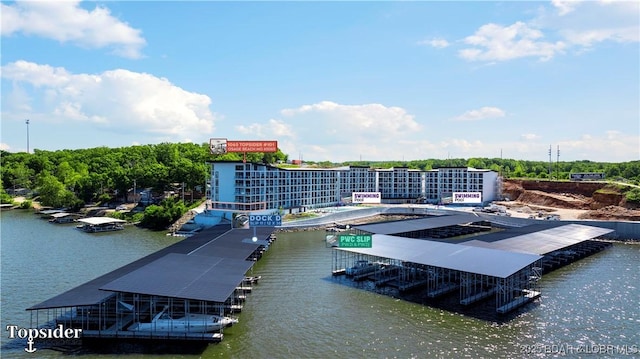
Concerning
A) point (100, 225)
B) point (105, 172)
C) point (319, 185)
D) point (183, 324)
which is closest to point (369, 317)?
point (183, 324)

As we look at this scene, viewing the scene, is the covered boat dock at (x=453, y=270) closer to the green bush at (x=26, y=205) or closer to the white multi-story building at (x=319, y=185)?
the white multi-story building at (x=319, y=185)

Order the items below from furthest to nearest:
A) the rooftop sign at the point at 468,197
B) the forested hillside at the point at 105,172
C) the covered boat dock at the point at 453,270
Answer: the forested hillside at the point at 105,172, the rooftop sign at the point at 468,197, the covered boat dock at the point at 453,270

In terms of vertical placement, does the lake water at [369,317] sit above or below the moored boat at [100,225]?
below

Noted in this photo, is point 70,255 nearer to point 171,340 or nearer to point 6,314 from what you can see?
point 6,314

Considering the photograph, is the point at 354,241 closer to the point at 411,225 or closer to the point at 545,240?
the point at 411,225

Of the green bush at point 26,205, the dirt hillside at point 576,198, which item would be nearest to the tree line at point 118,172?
the green bush at point 26,205

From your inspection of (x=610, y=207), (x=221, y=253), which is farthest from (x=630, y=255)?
(x=221, y=253)
